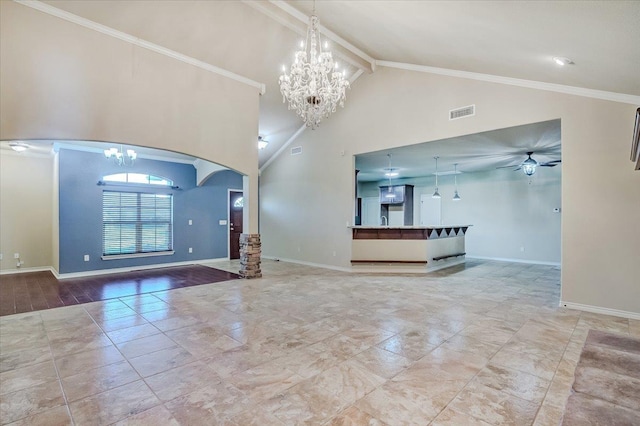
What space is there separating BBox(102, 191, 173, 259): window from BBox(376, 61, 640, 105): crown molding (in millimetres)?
6946

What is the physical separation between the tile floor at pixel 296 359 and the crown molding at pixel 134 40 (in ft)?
13.4

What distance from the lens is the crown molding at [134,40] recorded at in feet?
13.0

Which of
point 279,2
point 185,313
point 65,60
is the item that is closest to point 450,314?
point 185,313

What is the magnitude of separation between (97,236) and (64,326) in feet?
13.6

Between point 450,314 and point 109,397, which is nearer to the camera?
point 109,397

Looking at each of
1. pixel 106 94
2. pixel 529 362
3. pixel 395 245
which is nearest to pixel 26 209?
pixel 106 94

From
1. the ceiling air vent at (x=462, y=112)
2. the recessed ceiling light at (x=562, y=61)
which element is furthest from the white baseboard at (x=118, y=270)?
the recessed ceiling light at (x=562, y=61)

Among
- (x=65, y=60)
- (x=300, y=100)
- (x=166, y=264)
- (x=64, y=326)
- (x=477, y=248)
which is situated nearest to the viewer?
(x=64, y=326)

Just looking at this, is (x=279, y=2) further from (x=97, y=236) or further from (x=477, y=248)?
(x=477, y=248)

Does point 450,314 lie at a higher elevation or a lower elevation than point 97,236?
lower

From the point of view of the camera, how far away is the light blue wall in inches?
270

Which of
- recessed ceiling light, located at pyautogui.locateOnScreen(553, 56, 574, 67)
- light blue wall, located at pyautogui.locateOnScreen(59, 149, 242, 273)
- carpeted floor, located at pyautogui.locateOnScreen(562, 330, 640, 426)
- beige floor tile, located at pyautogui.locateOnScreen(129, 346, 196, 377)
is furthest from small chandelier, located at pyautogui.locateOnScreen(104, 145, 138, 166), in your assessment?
carpeted floor, located at pyautogui.locateOnScreen(562, 330, 640, 426)

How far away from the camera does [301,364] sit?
276cm

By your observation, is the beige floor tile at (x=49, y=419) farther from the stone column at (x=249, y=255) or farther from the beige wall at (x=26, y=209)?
the beige wall at (x=26, y=209)
